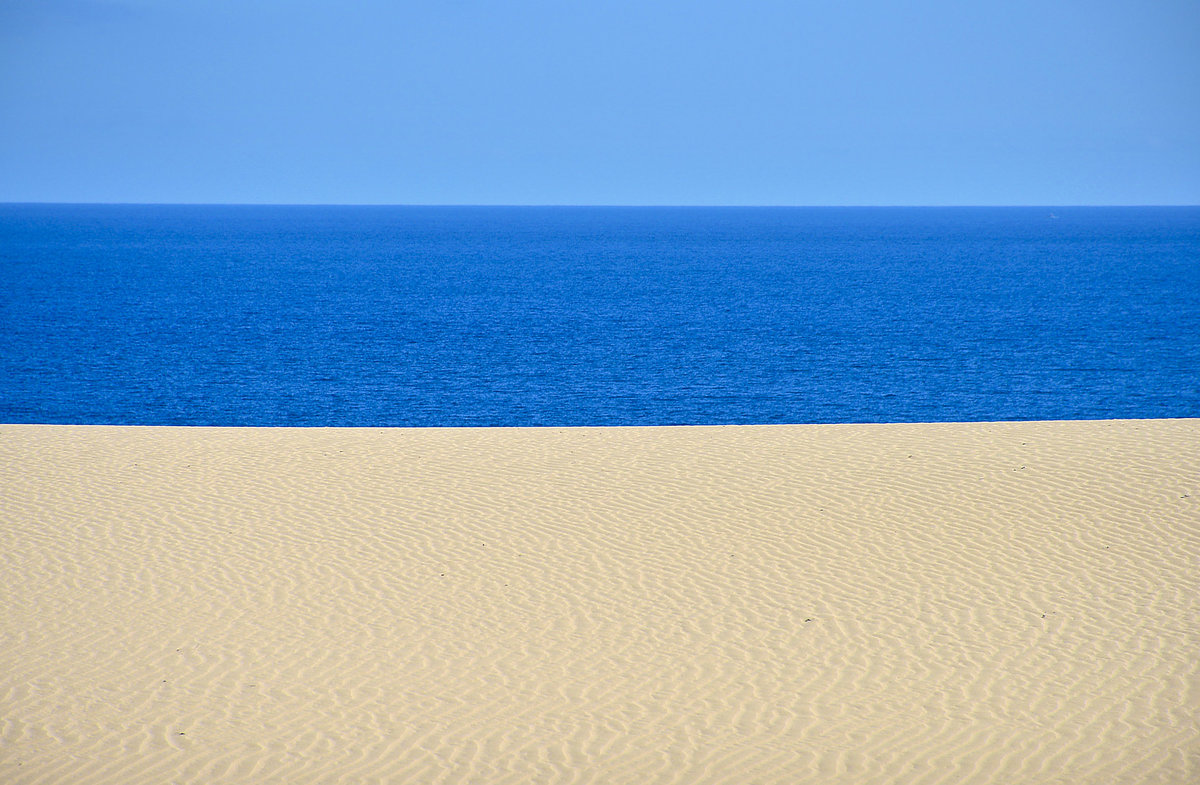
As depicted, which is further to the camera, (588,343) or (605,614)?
(588,343)

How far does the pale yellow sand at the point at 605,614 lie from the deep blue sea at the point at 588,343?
16.1 metres

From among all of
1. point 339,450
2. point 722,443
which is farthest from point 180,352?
point 722,443

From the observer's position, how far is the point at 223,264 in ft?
354

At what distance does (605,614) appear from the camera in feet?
39.0

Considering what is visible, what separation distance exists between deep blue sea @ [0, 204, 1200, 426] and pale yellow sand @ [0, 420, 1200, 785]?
52.9 feet

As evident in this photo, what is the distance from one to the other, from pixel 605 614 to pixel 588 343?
38926 mm

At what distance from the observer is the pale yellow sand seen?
8.66 metres

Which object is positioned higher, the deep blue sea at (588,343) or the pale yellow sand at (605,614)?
the pale yellow sand at (605,614)

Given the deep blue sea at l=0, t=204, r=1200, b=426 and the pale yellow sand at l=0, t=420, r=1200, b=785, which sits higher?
the pale yellow sand at l=0, t=420, r=1200, b=785

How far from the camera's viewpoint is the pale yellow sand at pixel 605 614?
8.66m

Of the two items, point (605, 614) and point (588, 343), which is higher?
point (605, 614)

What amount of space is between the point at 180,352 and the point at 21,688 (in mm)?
40251

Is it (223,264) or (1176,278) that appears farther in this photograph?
(223,264)

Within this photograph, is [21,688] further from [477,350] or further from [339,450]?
[477,350]
